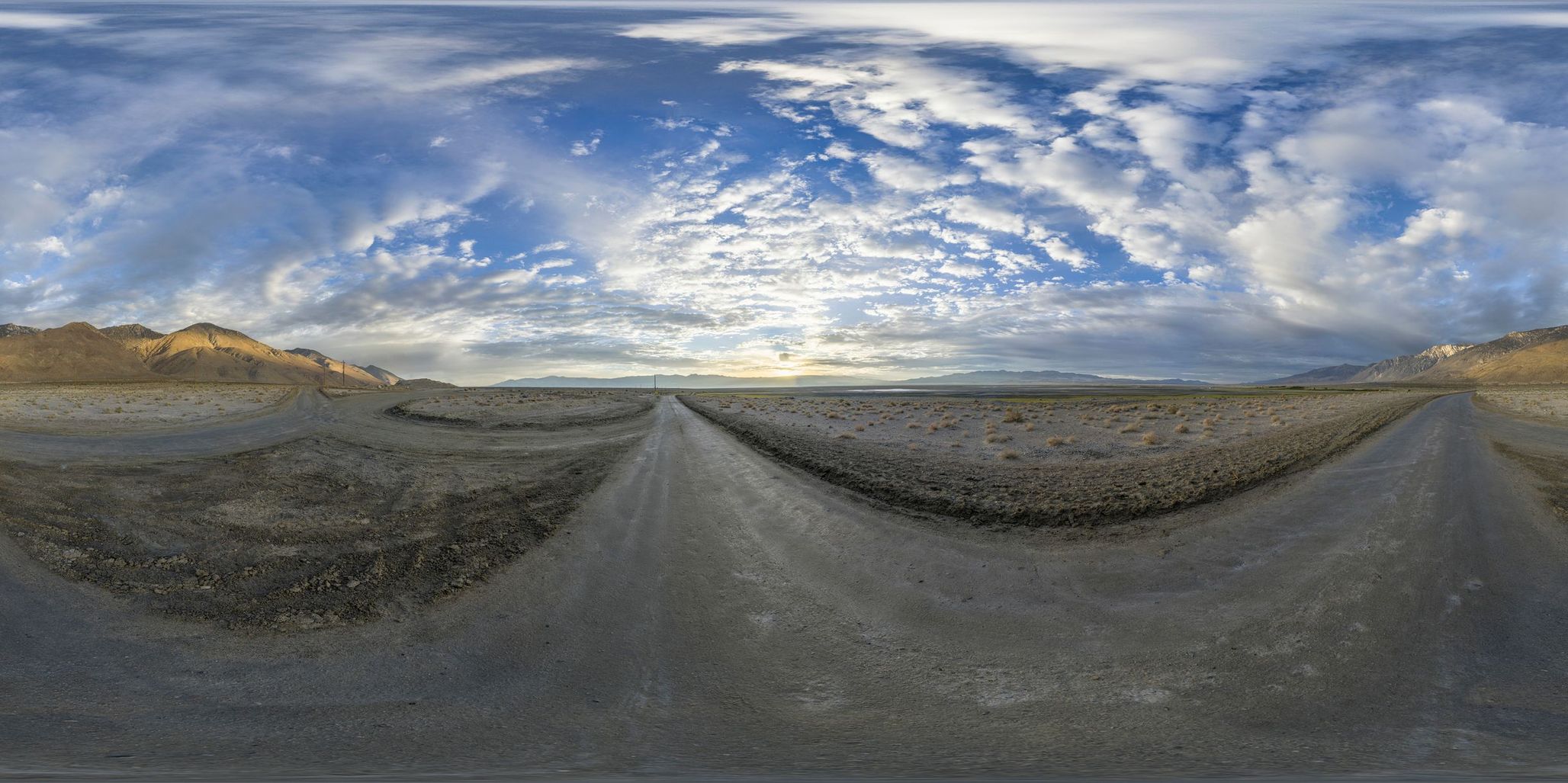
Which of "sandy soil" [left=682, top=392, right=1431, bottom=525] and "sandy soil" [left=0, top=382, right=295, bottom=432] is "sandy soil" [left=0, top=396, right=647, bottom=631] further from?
"sandy soil" [left=0, top=382, right=295, bottom=432]

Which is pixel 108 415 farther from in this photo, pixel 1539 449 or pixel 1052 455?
pixel 1539 449

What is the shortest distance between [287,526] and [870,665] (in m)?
10.2

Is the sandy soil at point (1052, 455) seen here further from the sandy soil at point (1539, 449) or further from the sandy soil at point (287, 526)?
the sandy soil at point (287, 526)

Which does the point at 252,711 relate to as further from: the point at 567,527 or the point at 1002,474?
the point at 1002,474

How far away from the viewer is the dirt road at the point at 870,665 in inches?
198

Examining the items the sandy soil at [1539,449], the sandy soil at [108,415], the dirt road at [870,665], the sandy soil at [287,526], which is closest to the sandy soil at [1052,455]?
the dirt road at [870,665]

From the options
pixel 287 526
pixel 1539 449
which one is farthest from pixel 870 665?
pixel 1539 449

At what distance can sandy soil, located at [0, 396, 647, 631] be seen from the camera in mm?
8406

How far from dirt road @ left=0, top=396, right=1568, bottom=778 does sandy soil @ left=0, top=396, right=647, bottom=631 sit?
51 centimetres

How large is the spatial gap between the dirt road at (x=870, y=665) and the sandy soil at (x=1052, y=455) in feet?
9.46

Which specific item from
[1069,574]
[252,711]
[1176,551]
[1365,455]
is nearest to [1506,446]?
[1365,455]

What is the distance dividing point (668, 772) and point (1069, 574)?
616cm

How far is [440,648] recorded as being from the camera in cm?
693

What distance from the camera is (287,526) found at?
1171 centimetres
